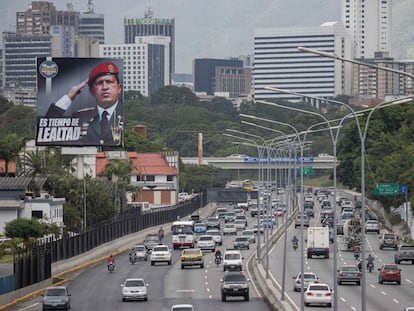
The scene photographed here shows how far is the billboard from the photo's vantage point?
128875 mm

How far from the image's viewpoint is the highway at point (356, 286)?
7494 cm

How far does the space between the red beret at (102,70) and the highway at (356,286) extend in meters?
20.0

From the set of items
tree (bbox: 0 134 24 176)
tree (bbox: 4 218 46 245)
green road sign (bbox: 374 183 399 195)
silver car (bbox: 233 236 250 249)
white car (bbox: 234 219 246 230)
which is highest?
tree (bbox: 0 134 24 176)

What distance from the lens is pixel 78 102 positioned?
130 m

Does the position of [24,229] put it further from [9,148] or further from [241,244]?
[9,148]

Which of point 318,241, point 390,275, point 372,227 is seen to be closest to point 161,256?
point 318,241

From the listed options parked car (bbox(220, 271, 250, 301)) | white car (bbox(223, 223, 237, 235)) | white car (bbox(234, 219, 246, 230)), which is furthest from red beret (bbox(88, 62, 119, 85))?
parked car (bbox(220, 271, 250, 301))

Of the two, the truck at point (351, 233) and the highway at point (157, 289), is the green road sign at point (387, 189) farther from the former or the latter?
the highway at point (157, 289)

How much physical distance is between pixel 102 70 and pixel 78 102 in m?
3.33

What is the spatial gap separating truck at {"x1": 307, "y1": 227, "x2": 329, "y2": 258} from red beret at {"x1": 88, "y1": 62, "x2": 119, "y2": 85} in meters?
24.6

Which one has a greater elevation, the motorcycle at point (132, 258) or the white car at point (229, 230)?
the white car at point (229, 230)

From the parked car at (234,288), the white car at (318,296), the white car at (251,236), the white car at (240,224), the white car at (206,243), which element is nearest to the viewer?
the white car at (318,296)

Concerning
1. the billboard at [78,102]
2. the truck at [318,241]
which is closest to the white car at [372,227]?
the billboard at [78,102]

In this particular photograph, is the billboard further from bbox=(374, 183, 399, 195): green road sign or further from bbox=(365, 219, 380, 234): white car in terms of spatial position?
bbox=(365, 219, 380, 234): white car
